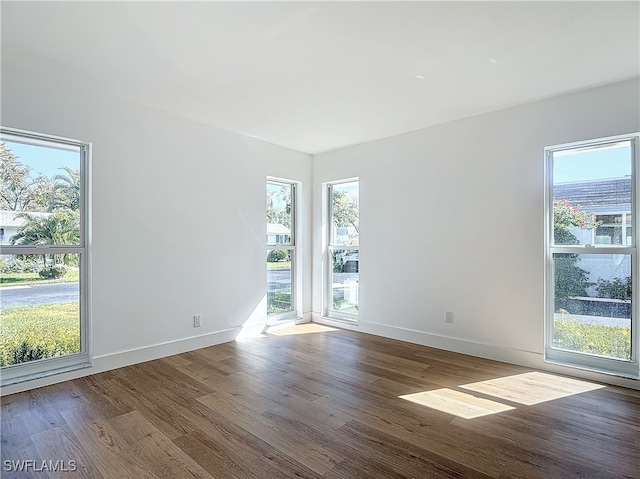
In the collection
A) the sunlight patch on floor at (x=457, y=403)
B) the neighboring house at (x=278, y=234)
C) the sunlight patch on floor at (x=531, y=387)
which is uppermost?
the neighboring house at (x=278, y=234)

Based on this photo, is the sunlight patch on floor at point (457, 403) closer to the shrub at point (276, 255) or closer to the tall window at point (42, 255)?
the shrub at point (276, 255)

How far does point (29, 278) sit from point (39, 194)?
697 millimetres

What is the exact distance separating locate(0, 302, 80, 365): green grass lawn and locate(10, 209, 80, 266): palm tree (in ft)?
1.42

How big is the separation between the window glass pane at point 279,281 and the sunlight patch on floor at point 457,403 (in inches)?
99.8

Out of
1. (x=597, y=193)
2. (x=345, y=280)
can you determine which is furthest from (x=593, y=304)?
(x=345, y=280)

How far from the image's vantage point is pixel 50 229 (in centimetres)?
293

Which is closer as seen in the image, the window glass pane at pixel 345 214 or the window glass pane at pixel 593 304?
the window glass pane at pixel 593 304

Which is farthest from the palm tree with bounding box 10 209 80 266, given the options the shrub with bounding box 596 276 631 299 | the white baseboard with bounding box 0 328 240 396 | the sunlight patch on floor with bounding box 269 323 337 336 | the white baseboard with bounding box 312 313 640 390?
the shrub with bounding box 596 276 631 299

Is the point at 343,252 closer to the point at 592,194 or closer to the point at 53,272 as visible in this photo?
the point at 592,194

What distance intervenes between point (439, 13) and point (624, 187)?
228 cm

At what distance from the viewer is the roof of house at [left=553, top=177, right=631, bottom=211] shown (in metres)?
2.92

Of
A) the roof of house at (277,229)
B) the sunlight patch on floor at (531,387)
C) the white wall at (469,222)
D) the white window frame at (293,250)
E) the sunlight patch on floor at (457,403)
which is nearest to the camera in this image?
the sunlight patch on floor at (457,403)

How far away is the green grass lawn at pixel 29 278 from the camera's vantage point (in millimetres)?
2717

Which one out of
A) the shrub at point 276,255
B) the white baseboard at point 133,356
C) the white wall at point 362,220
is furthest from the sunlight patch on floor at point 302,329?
the shrub at point 276,255
